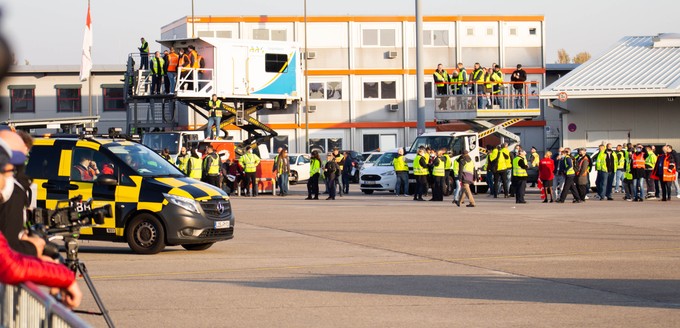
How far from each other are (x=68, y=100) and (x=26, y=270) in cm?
6572

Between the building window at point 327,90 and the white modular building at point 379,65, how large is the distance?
54mm

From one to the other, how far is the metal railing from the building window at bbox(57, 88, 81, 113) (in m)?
31.2

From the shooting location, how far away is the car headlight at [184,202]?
1683cm

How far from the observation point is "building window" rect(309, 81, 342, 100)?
62844 millimetres

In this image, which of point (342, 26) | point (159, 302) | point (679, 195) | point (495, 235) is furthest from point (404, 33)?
point (159, 302)

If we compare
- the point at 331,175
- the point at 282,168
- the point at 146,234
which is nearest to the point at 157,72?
the point at 282,168

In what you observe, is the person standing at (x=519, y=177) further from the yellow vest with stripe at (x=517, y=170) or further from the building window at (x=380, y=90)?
the building window at (x=380, y=90)

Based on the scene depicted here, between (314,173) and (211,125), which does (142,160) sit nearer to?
(314,173)

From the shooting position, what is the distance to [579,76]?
48844mm

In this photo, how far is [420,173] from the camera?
35156 mm

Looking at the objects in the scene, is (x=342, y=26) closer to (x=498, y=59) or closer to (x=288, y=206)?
(x=498, y=59)

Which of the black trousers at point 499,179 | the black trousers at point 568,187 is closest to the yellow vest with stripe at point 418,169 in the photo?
the black trousers at point 499,179

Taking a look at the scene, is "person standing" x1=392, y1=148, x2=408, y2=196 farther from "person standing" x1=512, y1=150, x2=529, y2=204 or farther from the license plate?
the license plate

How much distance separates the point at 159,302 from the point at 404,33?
51809mm
